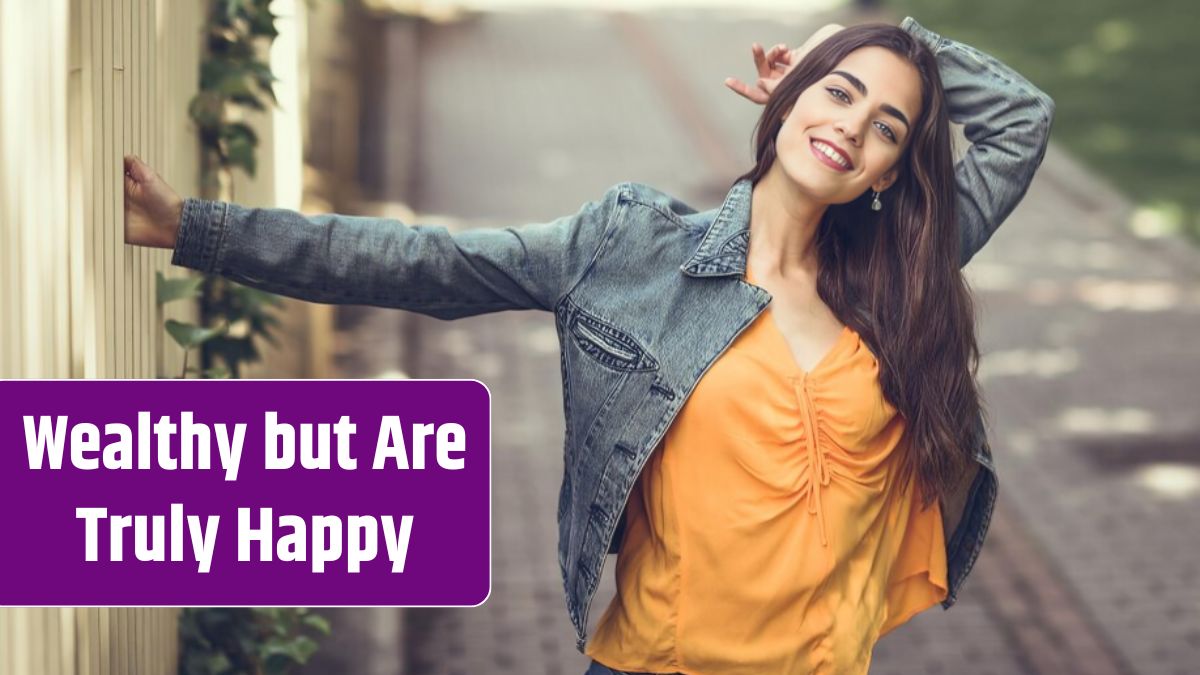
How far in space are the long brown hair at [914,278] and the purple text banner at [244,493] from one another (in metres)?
0.88

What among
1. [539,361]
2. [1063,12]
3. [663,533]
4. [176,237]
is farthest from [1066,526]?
[1063,12]

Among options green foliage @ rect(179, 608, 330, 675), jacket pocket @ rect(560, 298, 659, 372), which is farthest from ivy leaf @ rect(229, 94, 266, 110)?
jacket pocket @ rect(560, 298, 659, 372)

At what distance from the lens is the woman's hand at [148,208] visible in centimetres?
294

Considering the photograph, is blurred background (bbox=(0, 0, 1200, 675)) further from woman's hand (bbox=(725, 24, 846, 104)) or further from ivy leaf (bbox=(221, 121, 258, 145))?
woman's hand (bbox=(725, 24, 846, 104))

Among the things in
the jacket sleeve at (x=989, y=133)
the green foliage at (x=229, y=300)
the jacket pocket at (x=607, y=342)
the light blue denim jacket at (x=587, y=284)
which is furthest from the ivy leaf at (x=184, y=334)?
the jacket sleeve at (x=989, y=133)

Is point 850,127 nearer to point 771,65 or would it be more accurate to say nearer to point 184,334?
point 771,65

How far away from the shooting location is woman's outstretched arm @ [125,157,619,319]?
2.88m

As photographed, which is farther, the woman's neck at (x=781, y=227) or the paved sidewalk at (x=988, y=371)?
the paved sidewalk at (x=988, y=371)

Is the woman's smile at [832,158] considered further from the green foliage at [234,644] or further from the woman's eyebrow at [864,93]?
the green foliage at [234,644]

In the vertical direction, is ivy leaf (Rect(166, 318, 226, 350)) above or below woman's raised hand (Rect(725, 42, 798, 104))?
below

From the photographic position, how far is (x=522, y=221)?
11.4 metres

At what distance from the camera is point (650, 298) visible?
124 inches

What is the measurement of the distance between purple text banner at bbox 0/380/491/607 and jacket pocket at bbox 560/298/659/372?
414 millimetres

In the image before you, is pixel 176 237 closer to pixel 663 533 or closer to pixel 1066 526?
pixel 663 533
